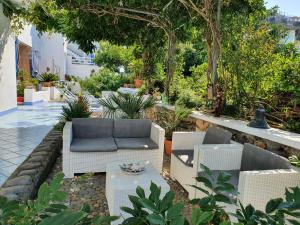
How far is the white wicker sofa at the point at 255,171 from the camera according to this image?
2748 mm

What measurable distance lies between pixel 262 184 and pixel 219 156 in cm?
95

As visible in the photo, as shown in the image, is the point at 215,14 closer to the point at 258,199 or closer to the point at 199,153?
the point at 199,153

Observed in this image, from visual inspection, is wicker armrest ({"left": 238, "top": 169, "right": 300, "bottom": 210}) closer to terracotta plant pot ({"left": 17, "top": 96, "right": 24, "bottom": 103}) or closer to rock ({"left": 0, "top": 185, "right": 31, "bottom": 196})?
rock ({"left": 0, "top": 185, "right": 31, "bottom": 196})

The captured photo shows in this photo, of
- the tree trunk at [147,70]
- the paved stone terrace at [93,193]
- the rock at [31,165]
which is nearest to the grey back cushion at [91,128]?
the paved stone terrace at [93,193]

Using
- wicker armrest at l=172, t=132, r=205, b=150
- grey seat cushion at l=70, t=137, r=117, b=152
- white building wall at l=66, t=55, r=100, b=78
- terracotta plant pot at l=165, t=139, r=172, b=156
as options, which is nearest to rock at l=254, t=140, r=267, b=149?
wicker armrest at l=172, t=132, r=205, b=150

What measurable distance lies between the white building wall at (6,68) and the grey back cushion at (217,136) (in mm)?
8239

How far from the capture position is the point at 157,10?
7.25m

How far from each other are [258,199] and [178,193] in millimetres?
1544

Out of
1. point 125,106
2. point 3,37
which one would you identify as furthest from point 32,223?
point 3,37

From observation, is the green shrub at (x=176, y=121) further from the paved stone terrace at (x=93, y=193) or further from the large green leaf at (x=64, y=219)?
the large green leaf at (x=64, y=219)

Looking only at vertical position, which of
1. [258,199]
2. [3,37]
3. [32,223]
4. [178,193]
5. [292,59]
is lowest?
[178,193]

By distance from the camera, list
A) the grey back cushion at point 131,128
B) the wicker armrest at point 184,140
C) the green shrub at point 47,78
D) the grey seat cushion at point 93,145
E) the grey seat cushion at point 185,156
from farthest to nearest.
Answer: the green shrub at point 47,78
the grey back cushion at point 131,128
the wicker armrest at point 184,140
the grey seat cushion at point 93,145
the grey seat cushion at point 185,156

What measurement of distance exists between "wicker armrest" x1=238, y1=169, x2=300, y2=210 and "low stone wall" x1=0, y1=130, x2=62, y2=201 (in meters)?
2.42

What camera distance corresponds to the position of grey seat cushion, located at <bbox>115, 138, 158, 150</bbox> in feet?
15.5
